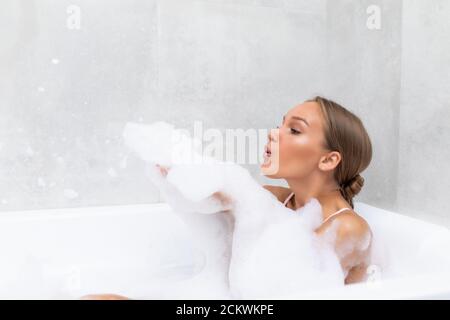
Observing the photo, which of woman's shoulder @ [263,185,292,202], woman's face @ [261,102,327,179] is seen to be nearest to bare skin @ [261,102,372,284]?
woman's face @ [261,102,327,179]

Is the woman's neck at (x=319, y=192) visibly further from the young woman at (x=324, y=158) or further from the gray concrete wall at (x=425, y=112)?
the gray concrete wall at (x=425, y=112)

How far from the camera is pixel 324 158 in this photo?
1.11 metres

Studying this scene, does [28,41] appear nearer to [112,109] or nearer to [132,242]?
[112,109]

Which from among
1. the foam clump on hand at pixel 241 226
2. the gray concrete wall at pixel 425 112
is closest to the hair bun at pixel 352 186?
the foam clump on hand at pixel 241 226

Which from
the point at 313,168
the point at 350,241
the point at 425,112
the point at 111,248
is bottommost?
the point at 111,248

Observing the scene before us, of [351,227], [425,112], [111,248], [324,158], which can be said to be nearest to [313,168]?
[324,158]

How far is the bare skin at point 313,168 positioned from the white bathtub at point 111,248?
0.15 m

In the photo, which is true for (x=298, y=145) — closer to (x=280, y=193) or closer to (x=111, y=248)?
(x=280, y=193)

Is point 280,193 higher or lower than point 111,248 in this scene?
higher

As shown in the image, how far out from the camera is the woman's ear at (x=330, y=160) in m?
1.11

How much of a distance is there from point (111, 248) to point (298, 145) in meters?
0.66

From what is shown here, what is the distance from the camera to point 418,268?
3.62 feet
